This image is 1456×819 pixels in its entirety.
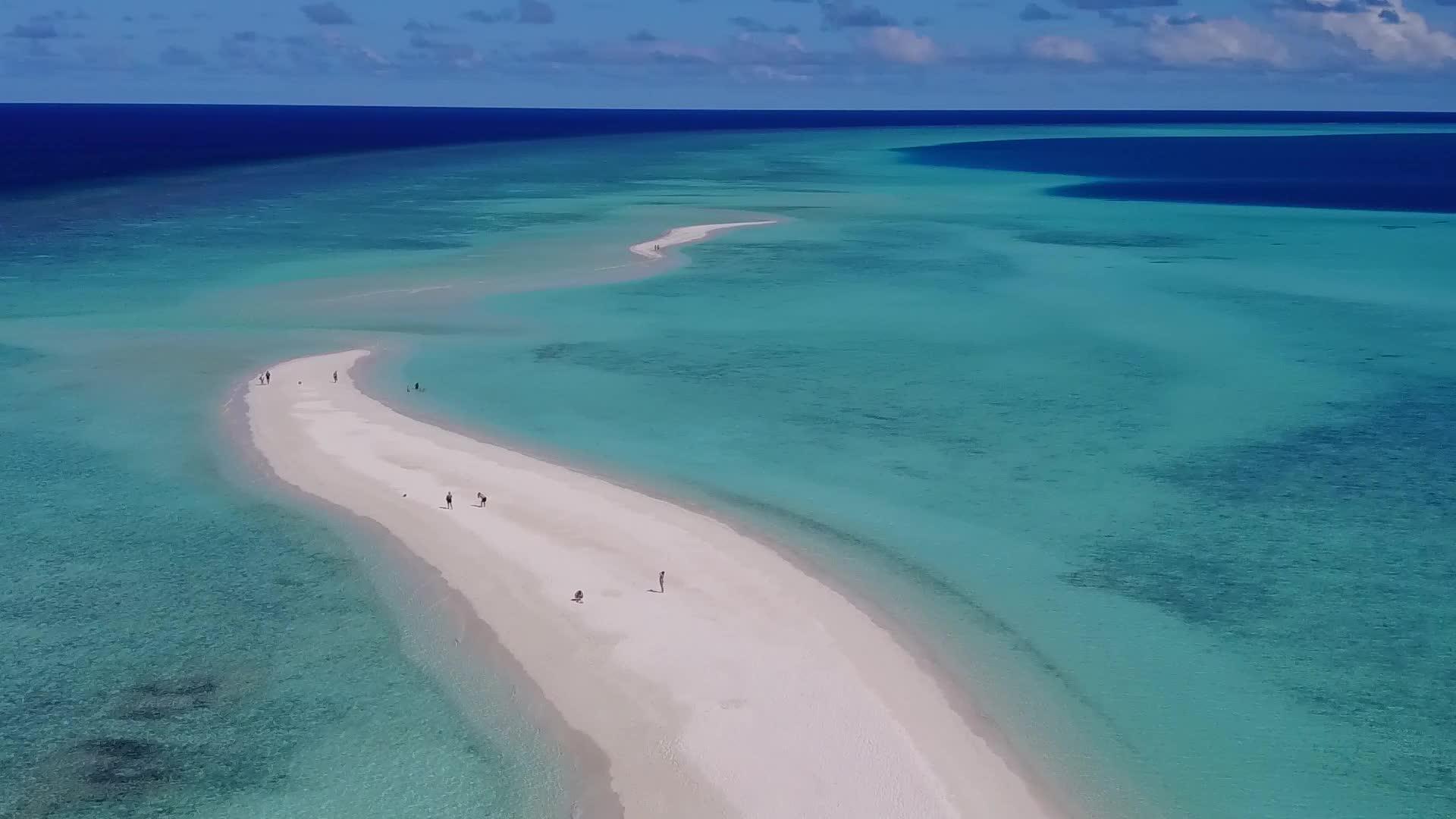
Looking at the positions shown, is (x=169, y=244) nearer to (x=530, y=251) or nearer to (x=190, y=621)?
(x=530, y=251)

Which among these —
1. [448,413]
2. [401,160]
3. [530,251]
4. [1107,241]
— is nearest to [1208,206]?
[1107,241]

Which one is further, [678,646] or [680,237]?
[680,237]

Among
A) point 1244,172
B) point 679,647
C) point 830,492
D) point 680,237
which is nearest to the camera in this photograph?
point 679,647

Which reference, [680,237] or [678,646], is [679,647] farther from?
[680,237]

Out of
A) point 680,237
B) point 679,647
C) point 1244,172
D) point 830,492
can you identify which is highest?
point 1244,172

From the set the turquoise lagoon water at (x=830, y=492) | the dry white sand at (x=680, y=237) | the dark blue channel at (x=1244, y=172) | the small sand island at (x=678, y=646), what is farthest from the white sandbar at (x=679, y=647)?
the dark blue channel at (x=1244, y=172)

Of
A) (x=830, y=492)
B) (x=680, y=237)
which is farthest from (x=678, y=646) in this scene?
(x=680, y=237)

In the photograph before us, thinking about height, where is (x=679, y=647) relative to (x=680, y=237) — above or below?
below
